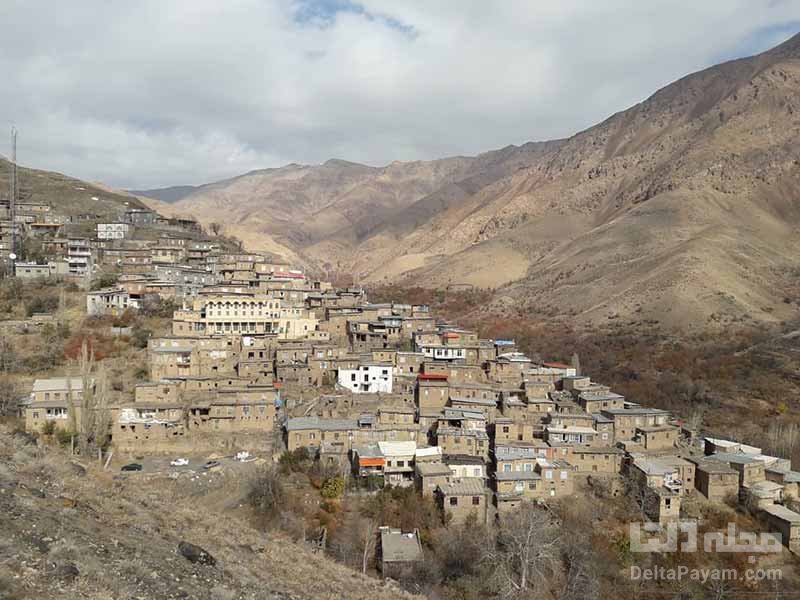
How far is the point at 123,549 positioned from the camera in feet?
31.5

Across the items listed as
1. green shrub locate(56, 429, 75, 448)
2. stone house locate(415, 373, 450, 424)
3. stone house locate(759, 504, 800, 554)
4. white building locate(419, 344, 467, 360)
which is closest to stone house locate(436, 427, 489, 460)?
stone house locate(415, 373, 450, 424)

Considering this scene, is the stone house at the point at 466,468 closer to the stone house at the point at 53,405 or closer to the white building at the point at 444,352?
the white building at the point at 444,352

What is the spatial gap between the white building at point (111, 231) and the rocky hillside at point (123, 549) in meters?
43.4

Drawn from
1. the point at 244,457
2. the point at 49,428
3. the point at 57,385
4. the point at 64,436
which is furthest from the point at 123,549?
the point at 57,385

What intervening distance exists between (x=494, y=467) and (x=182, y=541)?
17.1 m

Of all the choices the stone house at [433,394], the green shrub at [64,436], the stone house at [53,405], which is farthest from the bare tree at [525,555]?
the stone house at [53,405]

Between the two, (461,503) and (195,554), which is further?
(461,503)

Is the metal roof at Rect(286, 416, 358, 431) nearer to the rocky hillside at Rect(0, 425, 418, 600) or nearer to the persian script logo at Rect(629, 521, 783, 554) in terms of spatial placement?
the rocky hillside at Rect(0, 425, 418, 600)

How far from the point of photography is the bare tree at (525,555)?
2017cm

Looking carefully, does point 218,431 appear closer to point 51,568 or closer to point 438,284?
point 51,568

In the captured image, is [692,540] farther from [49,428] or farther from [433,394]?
[49,428]

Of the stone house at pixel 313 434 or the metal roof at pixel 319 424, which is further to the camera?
the metal roof at pixel 319 424

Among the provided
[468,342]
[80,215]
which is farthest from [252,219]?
[468,342]

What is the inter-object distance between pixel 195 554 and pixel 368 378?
21441mm
